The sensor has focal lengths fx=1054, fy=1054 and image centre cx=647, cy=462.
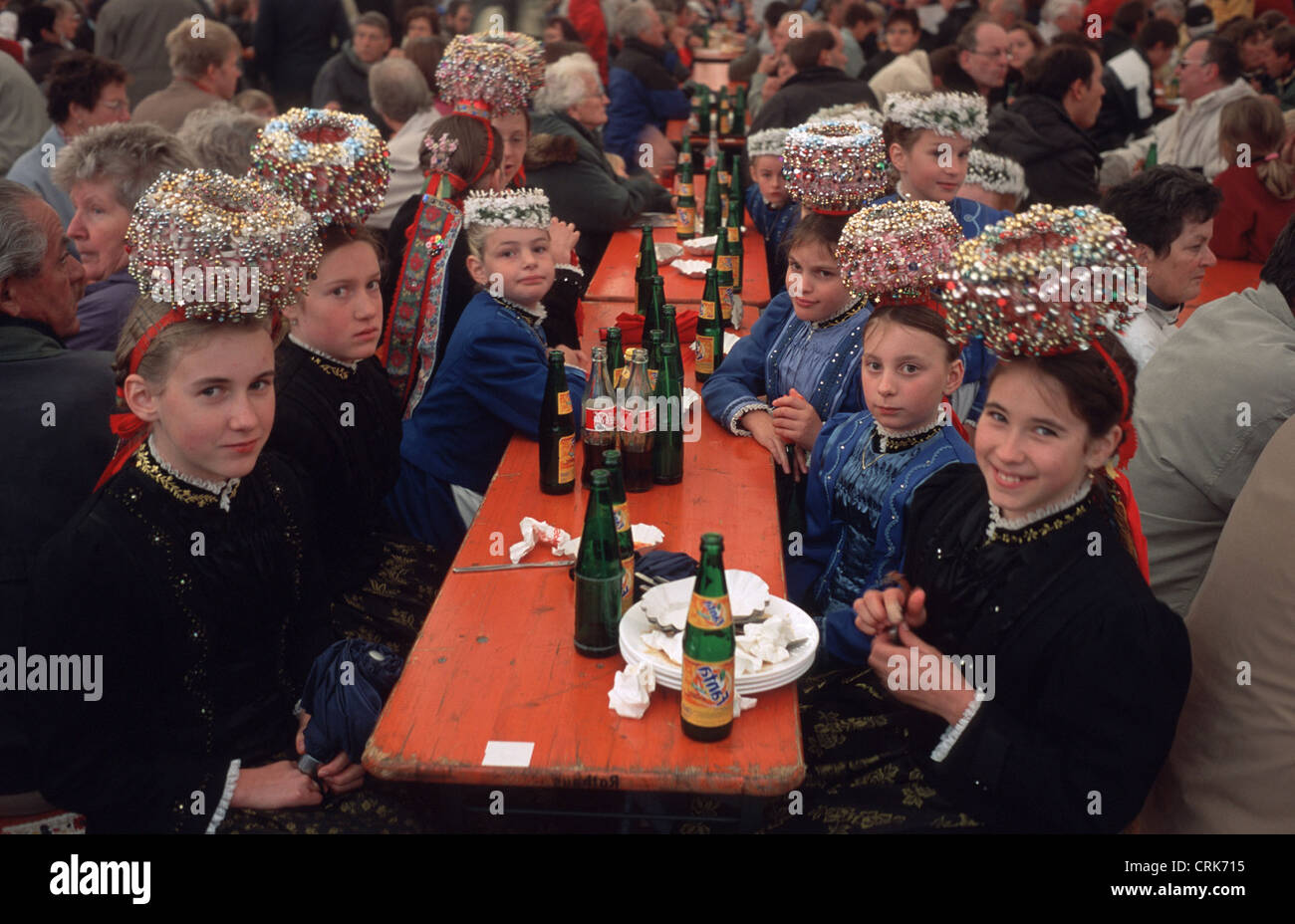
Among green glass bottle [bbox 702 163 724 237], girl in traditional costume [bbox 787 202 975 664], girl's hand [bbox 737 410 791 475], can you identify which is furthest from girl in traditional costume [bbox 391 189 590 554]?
green glass bottle [bbox 702 163 724 237]

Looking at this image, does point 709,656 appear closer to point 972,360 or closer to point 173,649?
point 173,649

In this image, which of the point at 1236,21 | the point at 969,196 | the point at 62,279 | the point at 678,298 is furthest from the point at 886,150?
the point at 1236,21

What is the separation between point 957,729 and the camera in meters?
2.04

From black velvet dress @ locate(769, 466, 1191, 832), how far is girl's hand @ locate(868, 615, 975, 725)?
0.04 metres

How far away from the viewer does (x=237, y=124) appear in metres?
4.28

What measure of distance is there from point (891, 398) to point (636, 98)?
6.43 m

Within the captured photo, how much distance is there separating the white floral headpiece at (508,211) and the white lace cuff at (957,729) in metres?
2.09

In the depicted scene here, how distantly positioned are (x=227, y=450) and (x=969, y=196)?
11.7ft

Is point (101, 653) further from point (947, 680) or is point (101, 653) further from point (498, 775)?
point (947, 680)

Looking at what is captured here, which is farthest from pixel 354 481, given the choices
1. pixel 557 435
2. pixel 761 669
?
pixel 761 669

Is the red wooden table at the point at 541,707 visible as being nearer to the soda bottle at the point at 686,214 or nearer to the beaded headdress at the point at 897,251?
the beaded headdress at the point at 897,251

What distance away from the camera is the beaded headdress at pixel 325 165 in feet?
9.14

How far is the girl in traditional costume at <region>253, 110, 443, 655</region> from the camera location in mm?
2791

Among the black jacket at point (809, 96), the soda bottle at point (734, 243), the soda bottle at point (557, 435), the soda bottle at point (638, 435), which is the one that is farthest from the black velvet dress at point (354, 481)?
the black jacket at point (809, 96)
